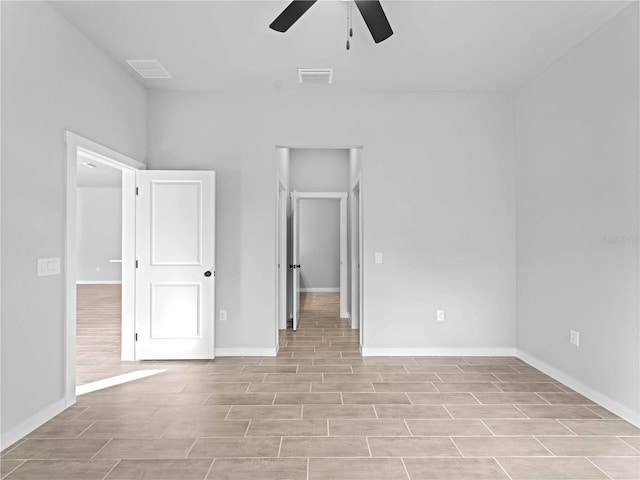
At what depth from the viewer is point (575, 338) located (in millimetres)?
3482

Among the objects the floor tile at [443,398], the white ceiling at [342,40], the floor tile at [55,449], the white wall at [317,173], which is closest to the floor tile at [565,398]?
the floor tile at [443,398]

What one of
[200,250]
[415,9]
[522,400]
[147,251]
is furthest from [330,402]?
[415,9]

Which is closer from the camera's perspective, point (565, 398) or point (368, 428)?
point (368, 428)

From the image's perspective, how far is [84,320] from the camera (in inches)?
259

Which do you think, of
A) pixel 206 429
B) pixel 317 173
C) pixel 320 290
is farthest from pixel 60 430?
pixel 320 290

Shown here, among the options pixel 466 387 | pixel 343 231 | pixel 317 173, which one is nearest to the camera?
pixel 466 387

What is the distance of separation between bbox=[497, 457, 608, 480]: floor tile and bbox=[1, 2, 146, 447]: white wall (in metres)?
2.88

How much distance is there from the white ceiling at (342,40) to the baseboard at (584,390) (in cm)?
277

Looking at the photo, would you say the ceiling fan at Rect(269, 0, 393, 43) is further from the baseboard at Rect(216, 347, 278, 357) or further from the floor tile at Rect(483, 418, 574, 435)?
the baseboard at Rect(216, 347, 278, 357)

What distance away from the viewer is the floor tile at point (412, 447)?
7.87ft

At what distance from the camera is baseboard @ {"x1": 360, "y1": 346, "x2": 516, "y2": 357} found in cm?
448

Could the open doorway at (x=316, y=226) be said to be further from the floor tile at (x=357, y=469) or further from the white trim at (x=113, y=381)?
the floor tile at (x=357, y=469)

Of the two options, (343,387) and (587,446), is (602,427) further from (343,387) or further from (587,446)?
(343,387)

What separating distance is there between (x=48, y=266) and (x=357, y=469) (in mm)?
2385
